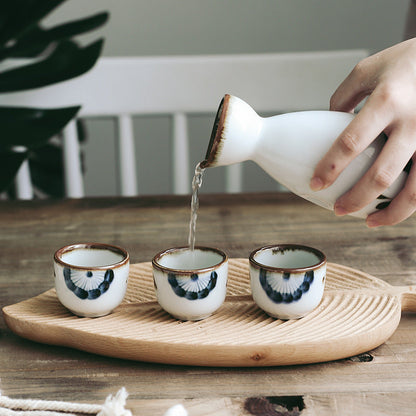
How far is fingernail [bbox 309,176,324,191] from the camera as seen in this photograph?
655mm

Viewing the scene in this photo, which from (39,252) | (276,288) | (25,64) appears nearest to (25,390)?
(276,288)

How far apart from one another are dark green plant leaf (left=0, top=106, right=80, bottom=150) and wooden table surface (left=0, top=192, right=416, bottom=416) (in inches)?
4.9

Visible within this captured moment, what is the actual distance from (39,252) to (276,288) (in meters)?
0.46

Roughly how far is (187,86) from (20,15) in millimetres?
381

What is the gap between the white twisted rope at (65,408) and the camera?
53cm

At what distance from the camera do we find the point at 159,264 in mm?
718

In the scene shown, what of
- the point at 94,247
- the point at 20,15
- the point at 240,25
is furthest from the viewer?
the point at 240,25

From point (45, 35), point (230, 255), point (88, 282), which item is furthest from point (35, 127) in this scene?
point (88, 282)

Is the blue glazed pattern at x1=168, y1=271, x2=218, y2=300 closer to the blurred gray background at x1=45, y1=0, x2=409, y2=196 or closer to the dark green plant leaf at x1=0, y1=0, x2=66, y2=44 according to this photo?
the dark green plant leaf at x1=0, y1=0, x2=66, y2=44

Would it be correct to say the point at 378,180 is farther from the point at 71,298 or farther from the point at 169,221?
the point at 169,221

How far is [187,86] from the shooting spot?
134 centimetres

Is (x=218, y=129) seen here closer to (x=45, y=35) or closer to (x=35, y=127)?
(x=35, y=127)

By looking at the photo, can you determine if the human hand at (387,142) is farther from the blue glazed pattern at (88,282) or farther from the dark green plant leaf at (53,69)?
the dark green plant leaf at (53,69)

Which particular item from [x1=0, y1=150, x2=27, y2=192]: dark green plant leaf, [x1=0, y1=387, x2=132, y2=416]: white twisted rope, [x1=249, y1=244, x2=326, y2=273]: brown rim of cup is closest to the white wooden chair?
[x1=0, y1=150, x2=27, y2=192]: dark green plant leaf
